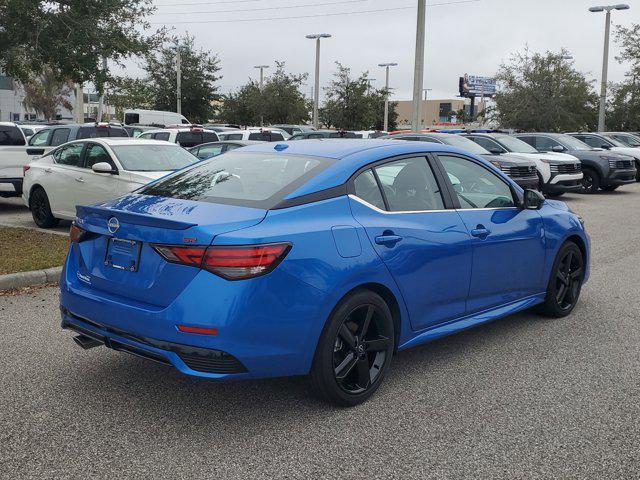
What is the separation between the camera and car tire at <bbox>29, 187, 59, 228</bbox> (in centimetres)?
1156

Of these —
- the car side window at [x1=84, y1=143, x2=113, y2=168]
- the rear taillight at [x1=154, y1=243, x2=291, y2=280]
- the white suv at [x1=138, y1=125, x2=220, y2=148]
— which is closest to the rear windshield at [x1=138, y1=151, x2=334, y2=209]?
the rear taillight at [x1=154, y1=243, x2=291, y2=280]

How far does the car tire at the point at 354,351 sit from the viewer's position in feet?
13.0

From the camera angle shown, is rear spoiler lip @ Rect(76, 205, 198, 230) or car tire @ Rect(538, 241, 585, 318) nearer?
rear spoiler lip @ Rect(76, 205, 198, 230)

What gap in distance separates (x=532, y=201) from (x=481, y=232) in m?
0.91

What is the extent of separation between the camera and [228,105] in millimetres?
55219

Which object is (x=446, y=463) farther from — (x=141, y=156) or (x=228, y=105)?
(x=228, y=105)

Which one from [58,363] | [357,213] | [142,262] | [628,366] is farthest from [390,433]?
[58,363]

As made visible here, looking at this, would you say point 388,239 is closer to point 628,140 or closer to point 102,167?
point 102,167

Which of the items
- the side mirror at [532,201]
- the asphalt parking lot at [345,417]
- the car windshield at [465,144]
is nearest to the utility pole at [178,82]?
the car windshield at [465,144]

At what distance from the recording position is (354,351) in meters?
4.16

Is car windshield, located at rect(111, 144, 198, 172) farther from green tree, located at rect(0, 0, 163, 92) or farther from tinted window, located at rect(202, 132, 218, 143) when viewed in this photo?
tinted window, located at rect(202, 132, 218, 143)

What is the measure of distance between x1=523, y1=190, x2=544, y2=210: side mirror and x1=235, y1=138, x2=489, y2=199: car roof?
63cm

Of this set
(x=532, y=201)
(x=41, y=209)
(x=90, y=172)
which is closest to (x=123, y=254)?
(x=532, y=201)

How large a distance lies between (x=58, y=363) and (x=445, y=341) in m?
2.90
